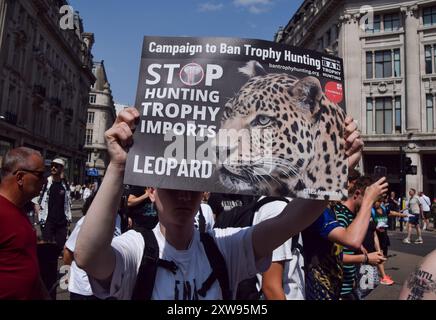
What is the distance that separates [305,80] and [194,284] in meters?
1.16

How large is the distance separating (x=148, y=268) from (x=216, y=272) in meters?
0.33

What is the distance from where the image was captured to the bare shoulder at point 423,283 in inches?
60.4

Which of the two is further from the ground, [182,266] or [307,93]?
[307,93]

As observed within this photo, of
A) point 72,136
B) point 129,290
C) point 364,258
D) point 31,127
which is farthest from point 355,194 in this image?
point 72,136

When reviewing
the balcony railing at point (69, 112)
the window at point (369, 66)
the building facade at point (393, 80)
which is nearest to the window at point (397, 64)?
the building facade at point (393, 80)

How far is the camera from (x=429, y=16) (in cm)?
2845

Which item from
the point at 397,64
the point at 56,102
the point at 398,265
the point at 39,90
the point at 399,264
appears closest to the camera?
the point at 398,265

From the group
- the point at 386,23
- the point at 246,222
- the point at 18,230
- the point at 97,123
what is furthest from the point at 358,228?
the point at 97,123

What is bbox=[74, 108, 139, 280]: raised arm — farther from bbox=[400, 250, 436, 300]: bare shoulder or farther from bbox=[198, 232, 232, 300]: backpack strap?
bbox=[400, 250, 436, 300]: bare shoulder

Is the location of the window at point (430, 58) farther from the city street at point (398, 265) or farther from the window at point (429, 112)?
the city street at point (398, 265)

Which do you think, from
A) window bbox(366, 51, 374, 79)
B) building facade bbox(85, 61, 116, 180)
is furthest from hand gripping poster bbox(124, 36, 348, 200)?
building facade bbox(85, 61, 116, 180)

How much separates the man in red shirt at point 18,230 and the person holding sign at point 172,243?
1063mm

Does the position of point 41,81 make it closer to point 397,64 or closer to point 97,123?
point 397,64
